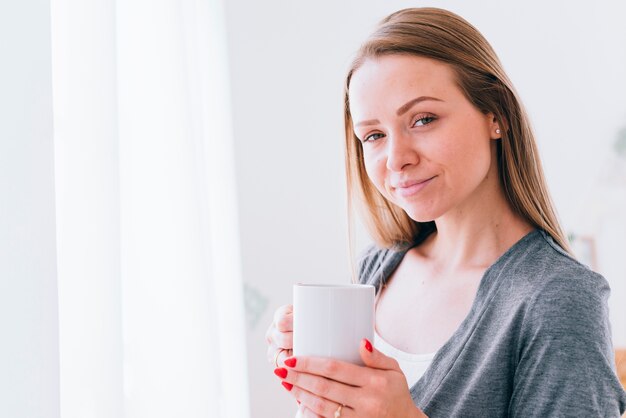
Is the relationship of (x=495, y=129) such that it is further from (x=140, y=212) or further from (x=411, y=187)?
(x=140, y=212)

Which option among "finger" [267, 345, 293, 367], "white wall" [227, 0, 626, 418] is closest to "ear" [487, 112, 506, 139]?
"finger" [267, 345, 293, 367]

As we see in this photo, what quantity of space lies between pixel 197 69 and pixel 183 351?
0.63m

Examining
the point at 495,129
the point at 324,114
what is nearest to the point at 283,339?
the point at 495,129

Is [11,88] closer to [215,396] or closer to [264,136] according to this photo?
[215,396]

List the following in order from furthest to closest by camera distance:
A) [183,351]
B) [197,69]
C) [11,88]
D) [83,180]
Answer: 1. [197,69]
2. [183,351]
3. [83,180]
4. [11,88]

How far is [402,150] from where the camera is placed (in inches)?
34.3

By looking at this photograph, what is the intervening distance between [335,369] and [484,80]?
1.64 ft

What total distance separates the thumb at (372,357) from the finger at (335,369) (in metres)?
0.01

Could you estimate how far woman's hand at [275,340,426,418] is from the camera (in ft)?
2.20

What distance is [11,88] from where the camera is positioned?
52cm

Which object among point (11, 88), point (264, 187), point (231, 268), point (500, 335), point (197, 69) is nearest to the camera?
point (11, 88)

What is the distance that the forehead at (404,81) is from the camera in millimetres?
862

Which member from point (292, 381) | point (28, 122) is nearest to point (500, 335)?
point (292, 381)

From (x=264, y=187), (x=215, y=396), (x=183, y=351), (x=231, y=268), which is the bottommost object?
(x=215, y=396)
